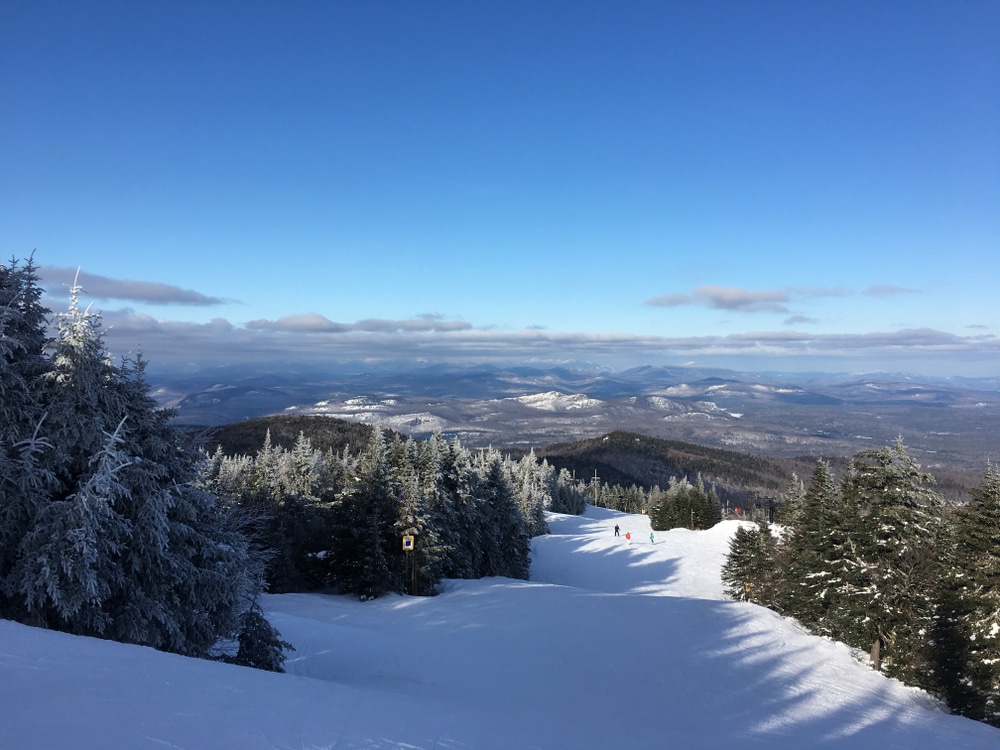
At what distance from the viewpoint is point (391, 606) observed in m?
23.5

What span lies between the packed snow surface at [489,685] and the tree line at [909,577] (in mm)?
1081

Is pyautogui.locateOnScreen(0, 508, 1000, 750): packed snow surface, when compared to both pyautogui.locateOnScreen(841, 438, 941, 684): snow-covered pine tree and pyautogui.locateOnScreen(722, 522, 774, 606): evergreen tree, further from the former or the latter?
pyautogui.locateOnScreen(722, 522, 774, 606): evergreen tree

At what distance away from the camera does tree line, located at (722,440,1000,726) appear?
50.7ft

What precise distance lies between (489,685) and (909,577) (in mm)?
15982

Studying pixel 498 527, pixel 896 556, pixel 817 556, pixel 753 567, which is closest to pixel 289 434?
pixel 498 527

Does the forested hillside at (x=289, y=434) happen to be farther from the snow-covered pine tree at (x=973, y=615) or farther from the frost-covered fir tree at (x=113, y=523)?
the snow-covered pine tree at (x=973, y=615)

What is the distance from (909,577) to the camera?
1875cm

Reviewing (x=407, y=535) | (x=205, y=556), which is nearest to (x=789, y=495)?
(x=407, y=535)

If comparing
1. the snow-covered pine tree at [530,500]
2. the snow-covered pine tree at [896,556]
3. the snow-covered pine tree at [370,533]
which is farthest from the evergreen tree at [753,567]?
the snow-covered pine tree at [370,533]

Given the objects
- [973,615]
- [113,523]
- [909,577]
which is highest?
[113,523]

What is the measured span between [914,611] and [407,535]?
20.8 metres

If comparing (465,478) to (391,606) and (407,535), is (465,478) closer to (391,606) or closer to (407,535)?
(407,535)

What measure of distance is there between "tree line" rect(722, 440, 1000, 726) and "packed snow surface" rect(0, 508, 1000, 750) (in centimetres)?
108

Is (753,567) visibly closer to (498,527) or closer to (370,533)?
(498,527)
